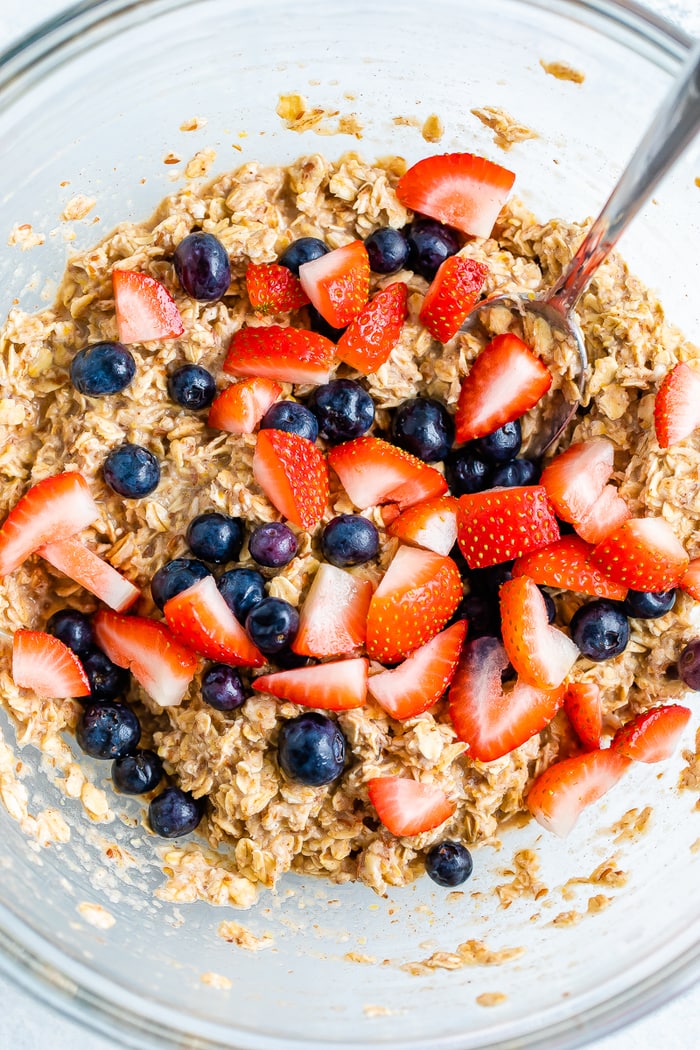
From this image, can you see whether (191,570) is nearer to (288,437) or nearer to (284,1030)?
(288,437)

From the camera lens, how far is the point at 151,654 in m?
1.79

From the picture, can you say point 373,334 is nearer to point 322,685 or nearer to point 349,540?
point 349,540

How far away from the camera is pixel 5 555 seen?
1.78 m

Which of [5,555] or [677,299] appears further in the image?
[677,299]

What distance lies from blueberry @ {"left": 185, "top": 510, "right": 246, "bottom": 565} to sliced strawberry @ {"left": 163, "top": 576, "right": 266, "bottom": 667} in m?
0.05

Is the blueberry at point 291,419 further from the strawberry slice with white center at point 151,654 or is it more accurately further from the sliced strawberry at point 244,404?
the strawberry slice with white center at point 151,654

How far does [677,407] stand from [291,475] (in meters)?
0.75

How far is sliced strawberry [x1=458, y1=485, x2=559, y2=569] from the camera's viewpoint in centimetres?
177

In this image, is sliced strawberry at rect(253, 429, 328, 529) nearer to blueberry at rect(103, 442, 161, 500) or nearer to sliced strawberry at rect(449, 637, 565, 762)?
blueberry at rect(103, 442, 161, 500)

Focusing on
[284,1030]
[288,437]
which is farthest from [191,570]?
[284,1030]

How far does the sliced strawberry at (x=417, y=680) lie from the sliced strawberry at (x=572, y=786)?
0.31 m

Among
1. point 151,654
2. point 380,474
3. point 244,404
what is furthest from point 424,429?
point 151,654

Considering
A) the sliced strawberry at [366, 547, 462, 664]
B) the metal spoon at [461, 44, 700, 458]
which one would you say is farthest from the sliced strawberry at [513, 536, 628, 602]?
the metal spoon at [461, 44, 700, 458]

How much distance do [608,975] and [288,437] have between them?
4.01 feet
